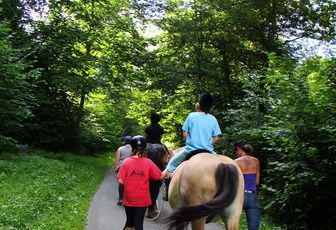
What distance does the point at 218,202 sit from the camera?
16.9 ft

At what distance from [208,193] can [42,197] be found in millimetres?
6355

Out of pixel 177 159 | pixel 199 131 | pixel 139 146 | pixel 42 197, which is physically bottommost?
pixel 42 197

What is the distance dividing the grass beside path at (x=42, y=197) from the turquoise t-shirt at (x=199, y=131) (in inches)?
144

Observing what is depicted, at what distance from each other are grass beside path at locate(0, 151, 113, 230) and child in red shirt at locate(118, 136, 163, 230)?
224 cm

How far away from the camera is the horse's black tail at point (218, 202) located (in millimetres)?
5059

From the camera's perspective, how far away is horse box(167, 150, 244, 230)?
5.08 metres

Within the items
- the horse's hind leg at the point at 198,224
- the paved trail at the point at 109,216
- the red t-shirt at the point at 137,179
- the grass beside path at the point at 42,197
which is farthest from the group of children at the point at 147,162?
the grass beside path at the point at 42,197

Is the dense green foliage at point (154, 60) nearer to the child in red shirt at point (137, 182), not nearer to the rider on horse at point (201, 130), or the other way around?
the rider on horse at point (201, 130)

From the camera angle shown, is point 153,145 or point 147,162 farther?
point 153,145

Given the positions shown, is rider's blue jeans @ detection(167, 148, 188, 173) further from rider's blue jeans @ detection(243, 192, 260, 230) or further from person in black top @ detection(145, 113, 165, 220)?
person in black top @ detection(145, 113, 165, 220)

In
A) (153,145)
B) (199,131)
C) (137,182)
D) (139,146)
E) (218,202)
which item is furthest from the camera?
(153,145)

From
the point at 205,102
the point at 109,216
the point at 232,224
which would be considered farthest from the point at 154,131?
the point at 232,224

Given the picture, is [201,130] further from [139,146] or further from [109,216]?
[109,216]

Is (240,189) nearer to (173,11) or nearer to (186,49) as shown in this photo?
(186,49)
